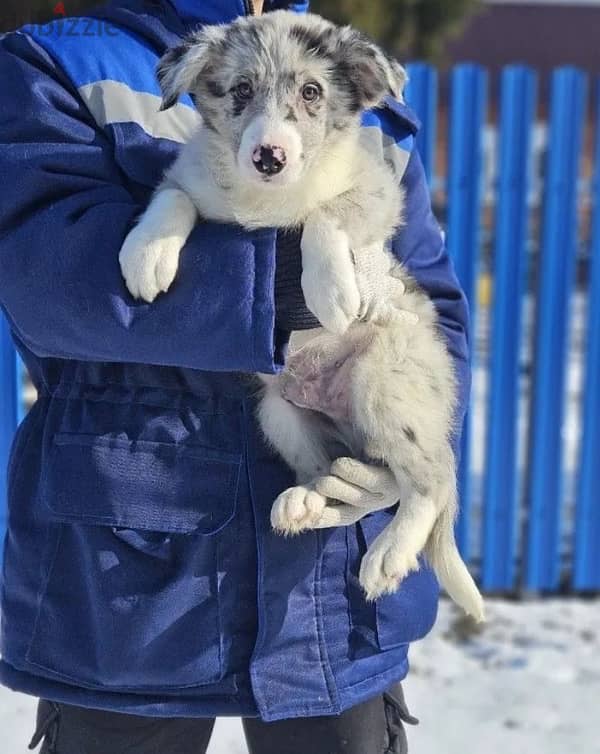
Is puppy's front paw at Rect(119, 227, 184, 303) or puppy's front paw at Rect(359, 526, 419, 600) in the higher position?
puppy's front paw at Rect(119, 227, 184, 303)

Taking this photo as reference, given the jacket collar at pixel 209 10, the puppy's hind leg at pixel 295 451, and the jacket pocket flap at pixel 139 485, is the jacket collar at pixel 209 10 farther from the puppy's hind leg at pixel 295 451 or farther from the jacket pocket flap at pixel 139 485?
the jacket pocket flap at pixel 139 485

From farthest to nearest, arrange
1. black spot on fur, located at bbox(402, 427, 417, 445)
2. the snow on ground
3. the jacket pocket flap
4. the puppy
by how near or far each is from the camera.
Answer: the snow on ground
black spot on fur, located at bbox(402, 427, 417, 445)
the puppy
the jacket pocket flap

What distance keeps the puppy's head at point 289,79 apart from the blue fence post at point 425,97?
2.28 m

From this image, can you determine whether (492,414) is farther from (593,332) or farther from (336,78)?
(336,78)

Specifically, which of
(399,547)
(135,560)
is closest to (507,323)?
(399,547)

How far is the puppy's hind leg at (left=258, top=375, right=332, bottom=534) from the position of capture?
171 centimetres

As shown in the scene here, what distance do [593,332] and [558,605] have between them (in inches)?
51.6

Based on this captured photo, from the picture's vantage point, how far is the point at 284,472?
1.86m

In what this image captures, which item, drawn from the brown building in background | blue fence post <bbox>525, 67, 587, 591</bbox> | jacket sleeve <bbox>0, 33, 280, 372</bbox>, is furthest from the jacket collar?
the brown building in background

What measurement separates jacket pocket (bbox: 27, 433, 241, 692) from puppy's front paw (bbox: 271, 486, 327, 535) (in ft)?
0.29

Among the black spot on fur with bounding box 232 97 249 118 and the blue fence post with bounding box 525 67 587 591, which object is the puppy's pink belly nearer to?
the black spot on fur with bounding box 232 97 249 118

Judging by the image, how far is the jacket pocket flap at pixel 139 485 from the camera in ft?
5.59

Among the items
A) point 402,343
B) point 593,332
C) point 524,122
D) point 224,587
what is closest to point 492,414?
point 593,332

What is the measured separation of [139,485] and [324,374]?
0.49m
